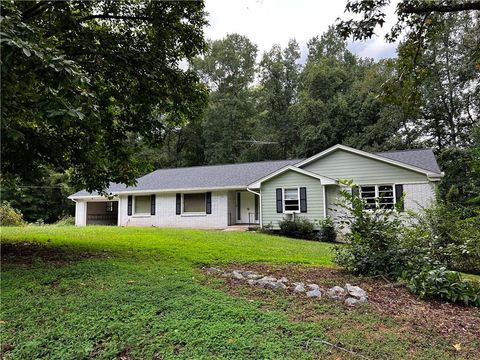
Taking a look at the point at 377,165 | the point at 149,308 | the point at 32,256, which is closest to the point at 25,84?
the point at 149,308

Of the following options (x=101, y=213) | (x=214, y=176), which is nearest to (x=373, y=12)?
(x=214, y=176)

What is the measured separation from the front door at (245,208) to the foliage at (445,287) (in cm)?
1514

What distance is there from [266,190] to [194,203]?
18.4ft

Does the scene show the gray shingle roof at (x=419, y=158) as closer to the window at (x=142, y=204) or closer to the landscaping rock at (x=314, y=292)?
the landscaping rock at (x=314, y=292)

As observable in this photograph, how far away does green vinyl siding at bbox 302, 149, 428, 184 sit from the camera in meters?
14.8

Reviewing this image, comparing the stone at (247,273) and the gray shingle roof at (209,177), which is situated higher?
the gray shingle roof at (209,177)

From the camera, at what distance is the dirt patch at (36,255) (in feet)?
19.7

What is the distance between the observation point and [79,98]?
160 inches

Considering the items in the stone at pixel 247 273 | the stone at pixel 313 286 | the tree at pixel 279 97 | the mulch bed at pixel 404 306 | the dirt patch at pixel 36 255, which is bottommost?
the mulch bed at pixel 404 306

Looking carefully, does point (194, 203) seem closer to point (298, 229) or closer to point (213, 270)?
point (298, 229)

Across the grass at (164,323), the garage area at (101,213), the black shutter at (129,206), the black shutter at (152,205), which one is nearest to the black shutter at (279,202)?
the black shutter at (152,205)

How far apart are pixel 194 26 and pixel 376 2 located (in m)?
3.85

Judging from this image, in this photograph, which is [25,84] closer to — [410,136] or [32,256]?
[32,256]

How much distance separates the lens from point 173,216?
792 inches
